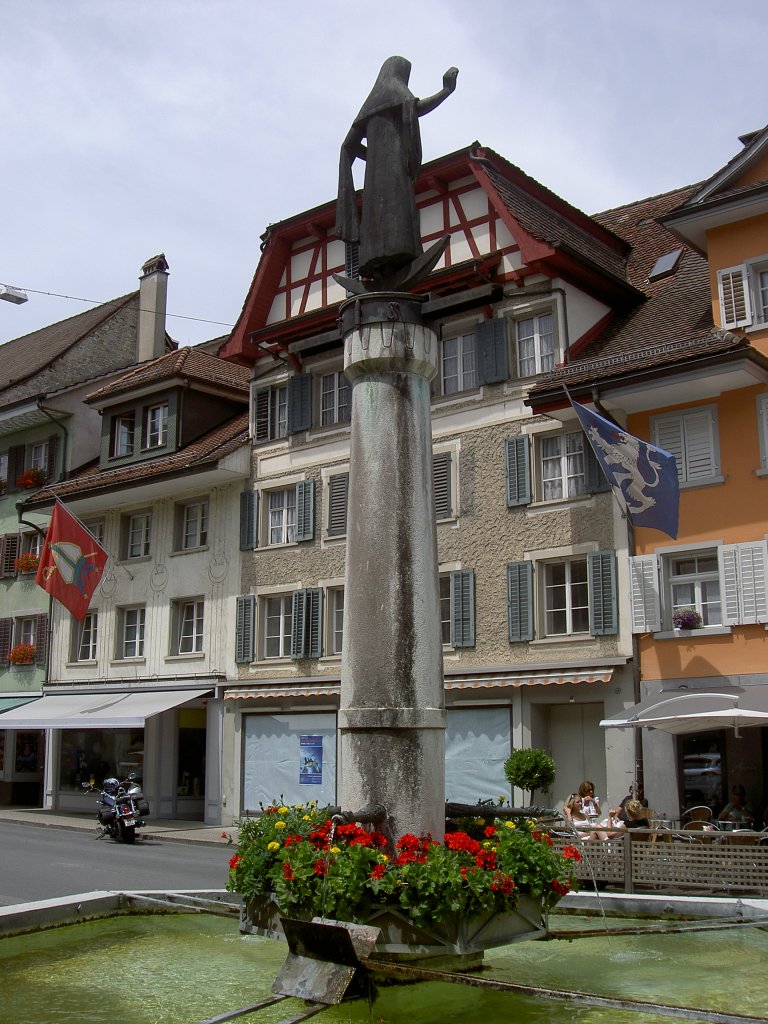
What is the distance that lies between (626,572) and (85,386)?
64.5 feet

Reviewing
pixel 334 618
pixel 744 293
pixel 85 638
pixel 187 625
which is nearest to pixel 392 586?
pixel 744 293

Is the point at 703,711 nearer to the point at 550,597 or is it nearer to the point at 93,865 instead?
the point at 550,597

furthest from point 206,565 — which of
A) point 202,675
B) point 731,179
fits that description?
point 731,179

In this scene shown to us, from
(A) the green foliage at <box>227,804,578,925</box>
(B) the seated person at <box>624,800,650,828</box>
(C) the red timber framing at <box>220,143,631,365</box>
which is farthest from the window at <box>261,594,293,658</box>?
(A) the green foliage at <box>227,804,578,925</box>

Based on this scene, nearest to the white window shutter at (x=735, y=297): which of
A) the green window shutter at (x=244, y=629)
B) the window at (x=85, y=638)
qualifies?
the green window shutter at (x=244, y=629)

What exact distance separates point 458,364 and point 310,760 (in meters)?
9.18

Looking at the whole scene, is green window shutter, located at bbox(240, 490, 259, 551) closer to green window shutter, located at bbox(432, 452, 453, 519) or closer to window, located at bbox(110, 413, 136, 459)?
Answer: green window shutter, located at bbox(432, 452, 453, 519)

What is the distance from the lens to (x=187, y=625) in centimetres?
2902

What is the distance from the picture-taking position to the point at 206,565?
28.4m

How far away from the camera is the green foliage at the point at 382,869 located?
6.61 metres

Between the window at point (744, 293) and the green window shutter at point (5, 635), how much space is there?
73.7 feet

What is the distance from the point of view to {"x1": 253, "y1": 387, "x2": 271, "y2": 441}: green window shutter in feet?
90.9

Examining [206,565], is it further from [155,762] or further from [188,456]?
[155,762]

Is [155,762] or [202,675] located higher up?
[202,675]
